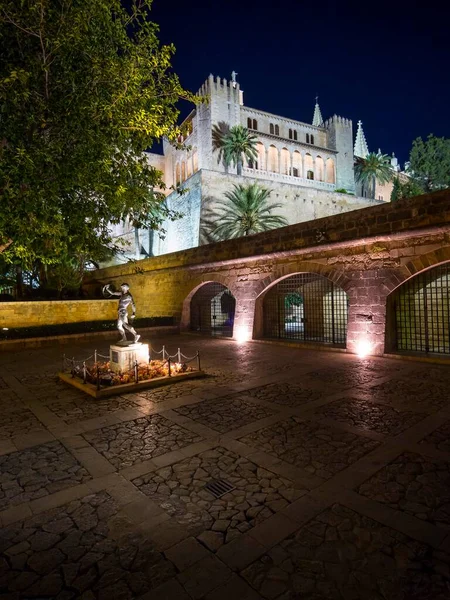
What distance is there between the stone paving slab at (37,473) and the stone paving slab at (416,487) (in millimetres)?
2836

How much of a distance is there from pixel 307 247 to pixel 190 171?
37.7 meters

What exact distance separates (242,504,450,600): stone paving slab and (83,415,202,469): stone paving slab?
75.9 inches

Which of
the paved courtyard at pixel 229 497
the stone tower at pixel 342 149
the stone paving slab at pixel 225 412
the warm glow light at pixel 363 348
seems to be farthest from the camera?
the stone tower at pixel 342 149

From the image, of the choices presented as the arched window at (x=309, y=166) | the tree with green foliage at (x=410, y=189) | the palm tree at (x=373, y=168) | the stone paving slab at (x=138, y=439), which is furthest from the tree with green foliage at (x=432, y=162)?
the stone paving slab at (x=138, y=439)

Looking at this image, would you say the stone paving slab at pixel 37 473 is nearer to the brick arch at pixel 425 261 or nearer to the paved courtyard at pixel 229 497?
the paved courtyard at pixel 229 497

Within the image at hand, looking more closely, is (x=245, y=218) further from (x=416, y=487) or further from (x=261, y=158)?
(x=416, y=487)

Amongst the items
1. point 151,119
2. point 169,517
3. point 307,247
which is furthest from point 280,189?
point 169,517

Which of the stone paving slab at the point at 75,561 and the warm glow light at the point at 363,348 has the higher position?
the warm glow light at the point at 363,348

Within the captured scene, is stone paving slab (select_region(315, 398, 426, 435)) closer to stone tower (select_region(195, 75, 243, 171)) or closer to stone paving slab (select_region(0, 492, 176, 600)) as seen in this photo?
stone paving slab (select_region(0, 492, 176, 600))

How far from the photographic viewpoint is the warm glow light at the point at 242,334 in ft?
44.0

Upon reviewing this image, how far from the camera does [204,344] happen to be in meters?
12.8

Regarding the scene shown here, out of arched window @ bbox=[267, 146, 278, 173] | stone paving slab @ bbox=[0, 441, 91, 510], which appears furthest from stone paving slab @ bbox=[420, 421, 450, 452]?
arched window @ bbox=[267, 146, 278, 173]

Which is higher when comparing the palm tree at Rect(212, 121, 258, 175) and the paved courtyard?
the palm tree at Rect(212, 121, 258, 175)

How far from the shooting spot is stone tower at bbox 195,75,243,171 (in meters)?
39.4
